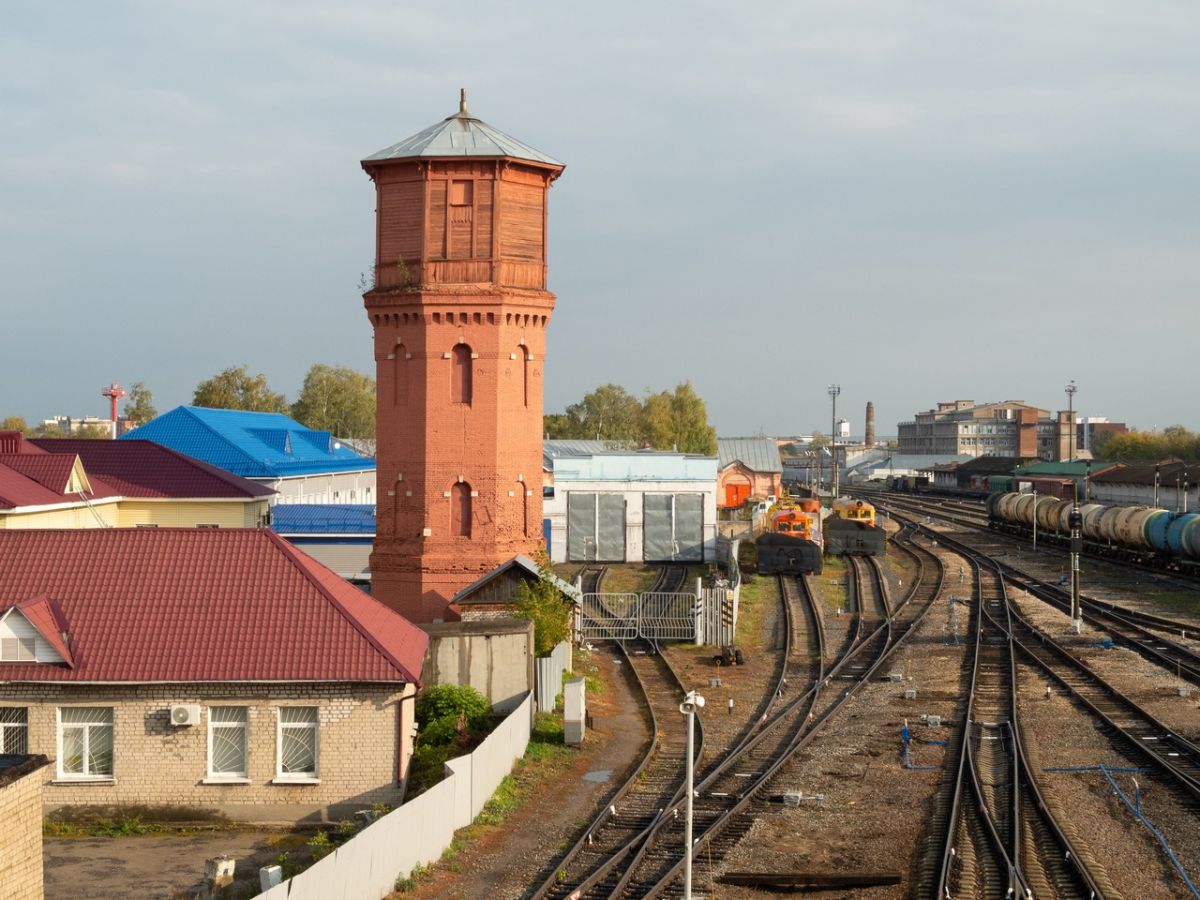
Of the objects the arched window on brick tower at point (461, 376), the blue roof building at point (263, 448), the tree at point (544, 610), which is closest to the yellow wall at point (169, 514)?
the arched window on brick tower at point (461, 376)

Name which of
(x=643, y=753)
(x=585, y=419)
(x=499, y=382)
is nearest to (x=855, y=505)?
(x=499, y=382)

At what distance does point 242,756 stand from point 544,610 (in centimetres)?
1098

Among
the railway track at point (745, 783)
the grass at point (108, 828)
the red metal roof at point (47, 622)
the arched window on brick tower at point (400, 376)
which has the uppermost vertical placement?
the arched window on brick tower at point (400, 376)

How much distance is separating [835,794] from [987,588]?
1310 inches

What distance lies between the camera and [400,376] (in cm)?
3788

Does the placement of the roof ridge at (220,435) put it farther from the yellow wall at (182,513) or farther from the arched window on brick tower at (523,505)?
the arched window on brick tower at (523,505)

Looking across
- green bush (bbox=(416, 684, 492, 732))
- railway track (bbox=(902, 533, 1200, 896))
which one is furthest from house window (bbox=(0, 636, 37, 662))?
railway track (bbox=(902, 533, 1200, 896))

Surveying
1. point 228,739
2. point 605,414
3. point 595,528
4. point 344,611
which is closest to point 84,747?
point 228,739

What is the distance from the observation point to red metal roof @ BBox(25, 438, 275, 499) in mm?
41281

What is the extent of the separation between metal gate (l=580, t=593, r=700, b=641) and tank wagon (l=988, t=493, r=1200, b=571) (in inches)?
947

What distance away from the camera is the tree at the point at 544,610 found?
31219 millimetres

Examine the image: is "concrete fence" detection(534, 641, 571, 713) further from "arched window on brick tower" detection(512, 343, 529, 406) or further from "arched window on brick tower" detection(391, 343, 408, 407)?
"arched window on brick tower" detection(391, 343, 408, 407)

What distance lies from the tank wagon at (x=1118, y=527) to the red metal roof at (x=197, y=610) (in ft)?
135

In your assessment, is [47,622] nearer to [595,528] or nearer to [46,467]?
[46,467]
